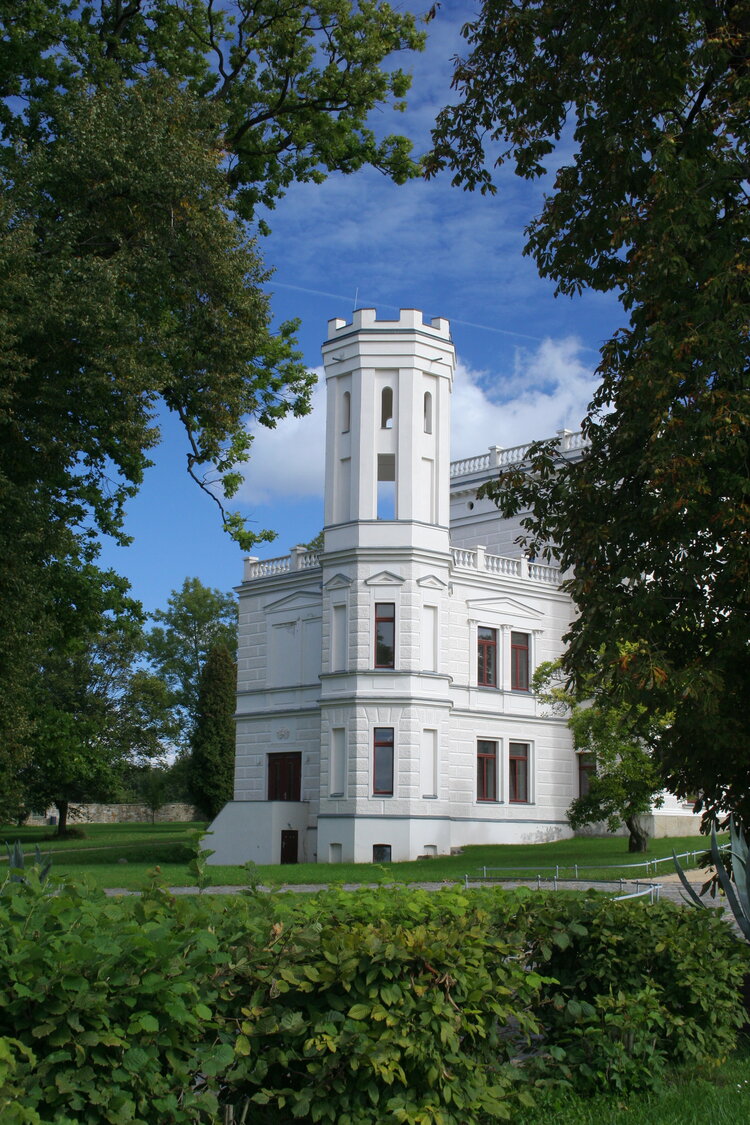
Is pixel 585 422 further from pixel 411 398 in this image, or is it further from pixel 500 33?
pixel 411 398

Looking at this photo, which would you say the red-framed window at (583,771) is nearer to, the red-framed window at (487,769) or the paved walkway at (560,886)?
the red-framed window at (487,769)

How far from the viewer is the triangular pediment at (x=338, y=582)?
3497 cm

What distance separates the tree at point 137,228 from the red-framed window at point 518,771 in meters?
20.5

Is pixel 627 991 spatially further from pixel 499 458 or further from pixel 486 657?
pixel 499 458

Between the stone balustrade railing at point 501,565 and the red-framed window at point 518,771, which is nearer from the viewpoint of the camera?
the stone balustrade railing at point 501,565

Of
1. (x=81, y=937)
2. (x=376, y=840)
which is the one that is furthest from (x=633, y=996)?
(x=376, y=840)

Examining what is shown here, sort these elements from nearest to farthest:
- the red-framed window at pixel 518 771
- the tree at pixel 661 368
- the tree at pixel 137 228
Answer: the tree at pixel 661 368 → the tree at pixel 137 228 → the red-framed window at pixel 518 771

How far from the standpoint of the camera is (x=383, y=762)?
33625 millimetres

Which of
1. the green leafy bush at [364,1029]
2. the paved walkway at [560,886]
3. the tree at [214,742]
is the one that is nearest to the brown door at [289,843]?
the paved walkway at [560,886]

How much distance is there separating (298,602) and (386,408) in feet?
24.5

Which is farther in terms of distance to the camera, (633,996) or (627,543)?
(627,543)

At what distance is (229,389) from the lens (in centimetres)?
1817

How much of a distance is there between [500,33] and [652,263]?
4184 millimetres

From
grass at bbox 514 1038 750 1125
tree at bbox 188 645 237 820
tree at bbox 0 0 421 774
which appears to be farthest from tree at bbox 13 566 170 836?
grass at bbox 514 1038 750 1125
